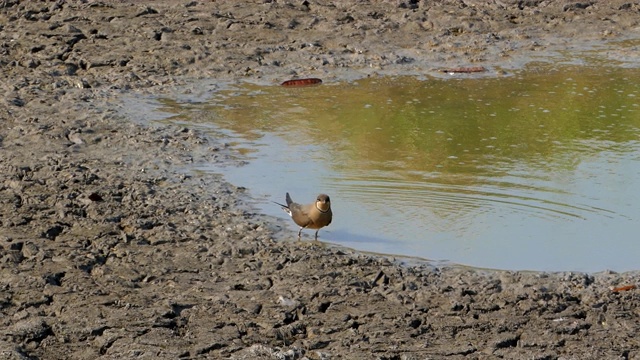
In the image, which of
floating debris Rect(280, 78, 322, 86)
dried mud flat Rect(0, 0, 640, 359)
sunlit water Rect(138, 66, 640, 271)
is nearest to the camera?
dried mud flat Rect(0, 0, 640, 359)

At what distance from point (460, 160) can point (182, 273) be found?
2.92 metres

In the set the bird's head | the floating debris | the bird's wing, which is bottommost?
the bird's wing

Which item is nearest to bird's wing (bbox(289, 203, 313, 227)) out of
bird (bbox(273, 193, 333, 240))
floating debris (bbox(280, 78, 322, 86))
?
bird (bbox(273, 193, 333, 240))

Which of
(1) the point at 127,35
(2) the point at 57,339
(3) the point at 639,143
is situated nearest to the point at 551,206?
(3) the point at 639,143

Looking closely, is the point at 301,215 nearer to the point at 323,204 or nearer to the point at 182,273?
the point at 323,204

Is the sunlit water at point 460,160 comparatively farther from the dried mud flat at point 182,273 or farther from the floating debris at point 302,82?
the dried mud flat at point 182,273

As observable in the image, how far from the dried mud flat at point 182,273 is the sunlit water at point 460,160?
372 millimetres

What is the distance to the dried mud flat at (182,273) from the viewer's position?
5.08 m

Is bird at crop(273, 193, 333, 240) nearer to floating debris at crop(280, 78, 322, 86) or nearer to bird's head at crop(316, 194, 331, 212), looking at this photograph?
bird's head at crop(316, 194, 331, 212)

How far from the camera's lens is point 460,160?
818 centimetres

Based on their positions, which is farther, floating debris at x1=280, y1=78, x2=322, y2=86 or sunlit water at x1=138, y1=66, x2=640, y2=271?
floating debris at x1=280, y1=78, x2=322, y2=86

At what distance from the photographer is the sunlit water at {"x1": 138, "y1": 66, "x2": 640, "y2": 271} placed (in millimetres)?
6602

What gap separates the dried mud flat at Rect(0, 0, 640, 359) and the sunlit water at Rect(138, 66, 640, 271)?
1.22 feet

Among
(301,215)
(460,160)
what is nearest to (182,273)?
(301,215)
